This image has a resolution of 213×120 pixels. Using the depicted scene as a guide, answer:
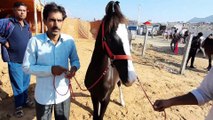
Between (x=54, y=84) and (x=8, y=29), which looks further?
(x=8, y=29)

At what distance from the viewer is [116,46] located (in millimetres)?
2506

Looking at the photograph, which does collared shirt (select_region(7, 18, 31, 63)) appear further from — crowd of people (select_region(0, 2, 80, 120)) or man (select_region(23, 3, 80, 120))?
man (select_region(23, 3, 80, 120))

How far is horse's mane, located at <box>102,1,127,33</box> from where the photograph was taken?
253 centimetres

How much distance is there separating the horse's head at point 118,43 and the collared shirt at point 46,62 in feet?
1.56

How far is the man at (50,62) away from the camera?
2.31 meters

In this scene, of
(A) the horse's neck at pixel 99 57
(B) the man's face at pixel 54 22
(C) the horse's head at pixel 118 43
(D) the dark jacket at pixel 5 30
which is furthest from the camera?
(D) the dark jacket at pixel 5 30

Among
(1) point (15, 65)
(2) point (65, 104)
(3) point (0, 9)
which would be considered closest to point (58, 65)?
(2) point (65, 104)

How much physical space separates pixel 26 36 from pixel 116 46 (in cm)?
226

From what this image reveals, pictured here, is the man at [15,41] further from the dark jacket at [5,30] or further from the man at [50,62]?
the man at [50,62]

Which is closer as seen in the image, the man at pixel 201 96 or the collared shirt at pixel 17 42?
the man at pixel 201 96

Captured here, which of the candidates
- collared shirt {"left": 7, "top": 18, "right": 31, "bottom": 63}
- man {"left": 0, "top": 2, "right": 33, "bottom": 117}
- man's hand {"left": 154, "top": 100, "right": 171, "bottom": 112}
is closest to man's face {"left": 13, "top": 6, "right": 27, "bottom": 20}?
man {"left": 0, "top": 2, "right": 33, "bottom": 117}

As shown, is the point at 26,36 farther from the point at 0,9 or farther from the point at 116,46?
the point at 0,9

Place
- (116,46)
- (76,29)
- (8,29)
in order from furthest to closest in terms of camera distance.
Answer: (76,29), (8,29), (116,46)

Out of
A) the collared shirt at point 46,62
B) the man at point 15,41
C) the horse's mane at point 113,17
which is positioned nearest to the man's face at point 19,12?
the man at point 15,41
